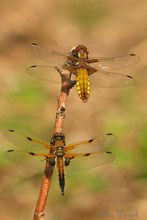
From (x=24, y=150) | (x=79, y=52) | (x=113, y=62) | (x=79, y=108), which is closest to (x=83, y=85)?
(x=79, y=52)

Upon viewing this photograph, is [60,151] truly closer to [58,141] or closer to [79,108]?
[58,141]

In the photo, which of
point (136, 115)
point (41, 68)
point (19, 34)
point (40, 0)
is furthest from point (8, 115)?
point (40, 0)

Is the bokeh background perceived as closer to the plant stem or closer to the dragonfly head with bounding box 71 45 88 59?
the dragonfly head with bounding box 71 45 88 59

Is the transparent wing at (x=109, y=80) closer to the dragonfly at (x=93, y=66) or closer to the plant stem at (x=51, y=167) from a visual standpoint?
the dragonfly at (x=93, y=66)

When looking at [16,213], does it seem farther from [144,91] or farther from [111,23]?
[111,23]

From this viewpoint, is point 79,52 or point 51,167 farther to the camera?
point 79,52

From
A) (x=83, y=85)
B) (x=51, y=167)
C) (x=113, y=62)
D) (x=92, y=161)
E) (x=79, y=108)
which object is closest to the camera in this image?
(x=51, y=167)

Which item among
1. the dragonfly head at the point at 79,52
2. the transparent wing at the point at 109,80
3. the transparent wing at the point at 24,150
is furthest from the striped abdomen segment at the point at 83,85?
the transparent wing at the point at 109,80
